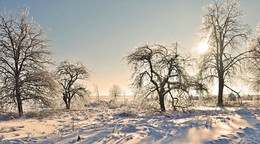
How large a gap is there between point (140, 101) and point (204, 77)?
832cm

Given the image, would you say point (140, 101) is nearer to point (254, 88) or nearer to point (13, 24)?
point (13, 24)

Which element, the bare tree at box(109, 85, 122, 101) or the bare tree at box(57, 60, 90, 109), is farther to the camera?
the bare tree at box(109, 85, 122, 101)

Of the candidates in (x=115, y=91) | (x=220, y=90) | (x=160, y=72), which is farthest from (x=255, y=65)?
(x=115, y=91)

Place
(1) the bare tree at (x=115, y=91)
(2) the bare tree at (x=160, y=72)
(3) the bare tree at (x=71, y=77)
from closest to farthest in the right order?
(2) the bare tree at (x=160, y=72), (3) the bare tree at (x=71, y=77), (1) the bare tree at (x=115, y=91)

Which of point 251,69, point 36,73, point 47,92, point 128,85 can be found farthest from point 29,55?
point 251,69

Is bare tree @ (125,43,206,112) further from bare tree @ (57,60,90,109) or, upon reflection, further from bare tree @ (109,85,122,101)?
bare tree @ (109,85,122,101)

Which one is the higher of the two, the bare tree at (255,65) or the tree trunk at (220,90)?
the bare tree at (255,65)

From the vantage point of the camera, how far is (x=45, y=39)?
13.3 meters

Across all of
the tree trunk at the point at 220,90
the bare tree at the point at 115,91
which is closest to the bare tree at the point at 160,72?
the tree trunk at the point at 220,90

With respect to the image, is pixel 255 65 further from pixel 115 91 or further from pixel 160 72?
pixel 115 91

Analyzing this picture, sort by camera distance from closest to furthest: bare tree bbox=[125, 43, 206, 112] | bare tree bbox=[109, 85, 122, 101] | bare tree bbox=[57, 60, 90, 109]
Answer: bare tree bbox=[125, 43, 206, 112] < bare tree bbox=[57, 60, 90, 109] < bare tree bbox=[109, 85, 122, 101]

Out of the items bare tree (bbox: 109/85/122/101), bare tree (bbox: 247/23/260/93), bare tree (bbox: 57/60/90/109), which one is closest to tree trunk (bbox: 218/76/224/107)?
bare tree (bbox: 247/23/260/93)

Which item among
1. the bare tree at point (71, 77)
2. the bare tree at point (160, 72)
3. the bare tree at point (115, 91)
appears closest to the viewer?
the bare tree at point (160, 72)

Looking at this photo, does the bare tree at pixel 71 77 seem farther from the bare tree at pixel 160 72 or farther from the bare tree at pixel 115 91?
the bare tree at pixel 115 91
